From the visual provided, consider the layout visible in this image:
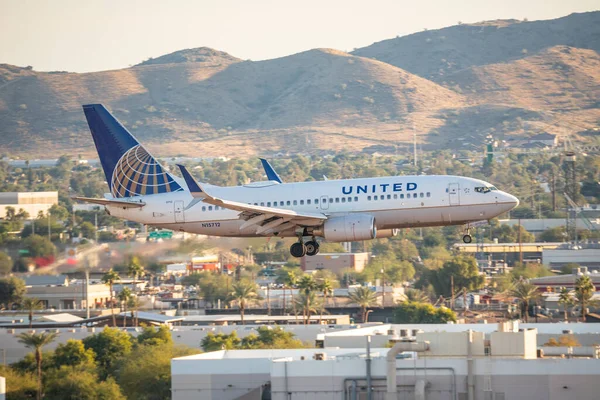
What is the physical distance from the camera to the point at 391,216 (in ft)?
213

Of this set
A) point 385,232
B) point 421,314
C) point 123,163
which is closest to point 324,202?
point 385,232

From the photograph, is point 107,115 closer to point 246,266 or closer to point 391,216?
point 391,216

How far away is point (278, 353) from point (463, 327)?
15078 millimetres

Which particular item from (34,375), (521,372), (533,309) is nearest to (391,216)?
(521,372)

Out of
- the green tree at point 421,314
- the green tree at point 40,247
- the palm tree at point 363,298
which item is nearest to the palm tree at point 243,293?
the palm tree at point 363,298

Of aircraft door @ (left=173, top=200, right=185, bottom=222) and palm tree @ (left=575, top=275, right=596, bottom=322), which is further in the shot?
palm tree @ (left=575, top=275, right=596, bottom=322)

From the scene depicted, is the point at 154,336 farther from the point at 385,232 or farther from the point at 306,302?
the point at 385,232

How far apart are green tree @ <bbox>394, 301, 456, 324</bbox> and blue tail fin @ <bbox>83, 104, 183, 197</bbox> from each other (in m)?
50.2

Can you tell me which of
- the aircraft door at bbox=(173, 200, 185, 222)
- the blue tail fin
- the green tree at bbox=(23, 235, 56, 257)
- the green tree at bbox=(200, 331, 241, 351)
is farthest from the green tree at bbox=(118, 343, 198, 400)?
the blue tail fin

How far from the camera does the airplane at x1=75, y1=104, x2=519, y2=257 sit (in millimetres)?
64625

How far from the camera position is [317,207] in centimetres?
6575

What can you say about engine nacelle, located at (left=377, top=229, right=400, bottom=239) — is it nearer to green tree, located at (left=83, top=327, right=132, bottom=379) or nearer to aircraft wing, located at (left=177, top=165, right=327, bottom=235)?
aircraft wing, located at (left=177, top=165, right=327, bottom=235)

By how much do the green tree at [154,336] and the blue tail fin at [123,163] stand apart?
2715 centimetres

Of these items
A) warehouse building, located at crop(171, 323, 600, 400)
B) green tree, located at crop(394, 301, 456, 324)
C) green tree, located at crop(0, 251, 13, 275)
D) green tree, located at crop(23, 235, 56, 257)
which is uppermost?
green tree, located at crop(23, 235, 56, 257)
